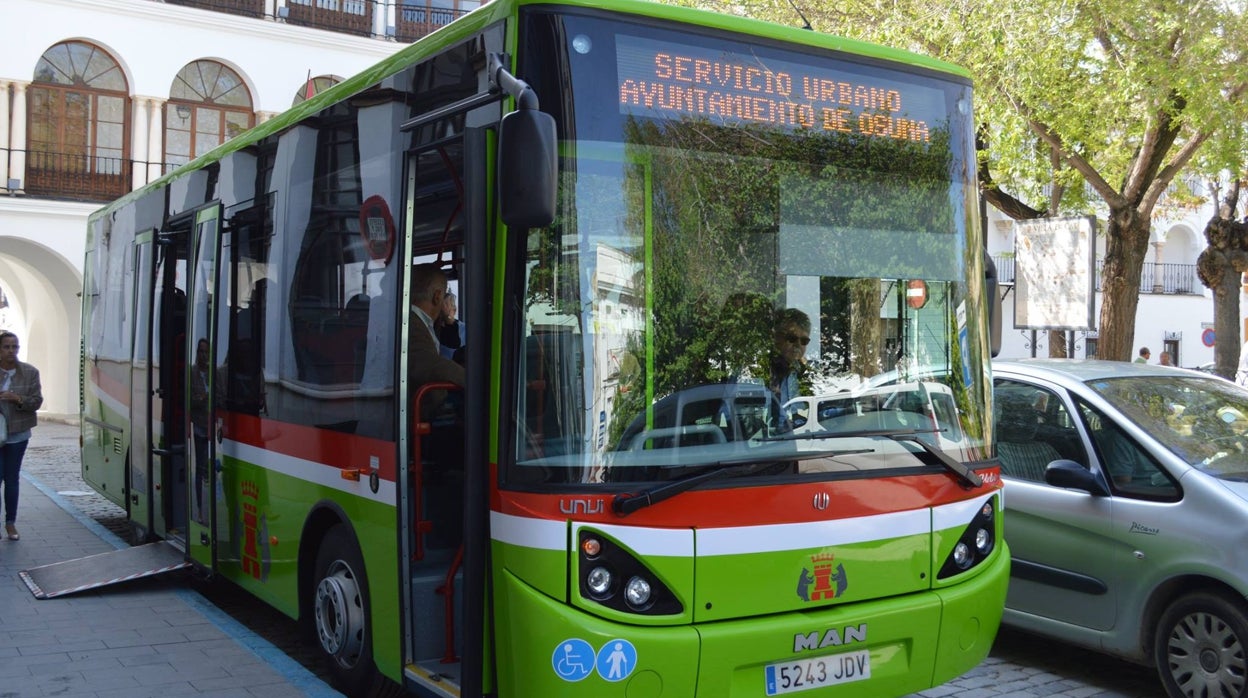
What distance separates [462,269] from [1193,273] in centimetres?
4245

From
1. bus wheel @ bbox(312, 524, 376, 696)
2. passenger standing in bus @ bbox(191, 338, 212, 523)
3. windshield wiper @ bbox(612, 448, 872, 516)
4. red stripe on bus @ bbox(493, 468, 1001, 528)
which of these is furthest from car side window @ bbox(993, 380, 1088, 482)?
passenger standing in bus @ bbox(191, 338, 212, 523)

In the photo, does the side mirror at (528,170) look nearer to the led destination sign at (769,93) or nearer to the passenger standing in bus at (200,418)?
the led destination sign at (769,93)

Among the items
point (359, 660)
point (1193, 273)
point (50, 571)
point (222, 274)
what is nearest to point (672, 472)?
point (359, 660)

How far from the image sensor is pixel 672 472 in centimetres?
447

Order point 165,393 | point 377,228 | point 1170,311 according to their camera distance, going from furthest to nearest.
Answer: point 1170,311, point 165,393, point 377,228

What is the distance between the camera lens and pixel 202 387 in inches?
321

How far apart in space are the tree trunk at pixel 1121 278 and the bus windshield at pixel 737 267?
10.3 meters

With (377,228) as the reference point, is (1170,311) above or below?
above

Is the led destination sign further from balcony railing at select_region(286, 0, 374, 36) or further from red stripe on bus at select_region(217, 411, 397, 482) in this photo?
balcony railing at select_region(286, 0, 374, 36)

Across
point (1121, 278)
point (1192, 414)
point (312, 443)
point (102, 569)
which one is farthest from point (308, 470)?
point (1121, 278)

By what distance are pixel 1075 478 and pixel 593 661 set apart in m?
3.29

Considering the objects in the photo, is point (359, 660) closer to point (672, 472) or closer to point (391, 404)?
point (391, 404)

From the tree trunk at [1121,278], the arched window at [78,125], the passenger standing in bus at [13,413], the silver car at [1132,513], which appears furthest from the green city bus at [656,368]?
the arched window at [78,125]

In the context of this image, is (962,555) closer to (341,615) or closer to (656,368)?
(656,368)
